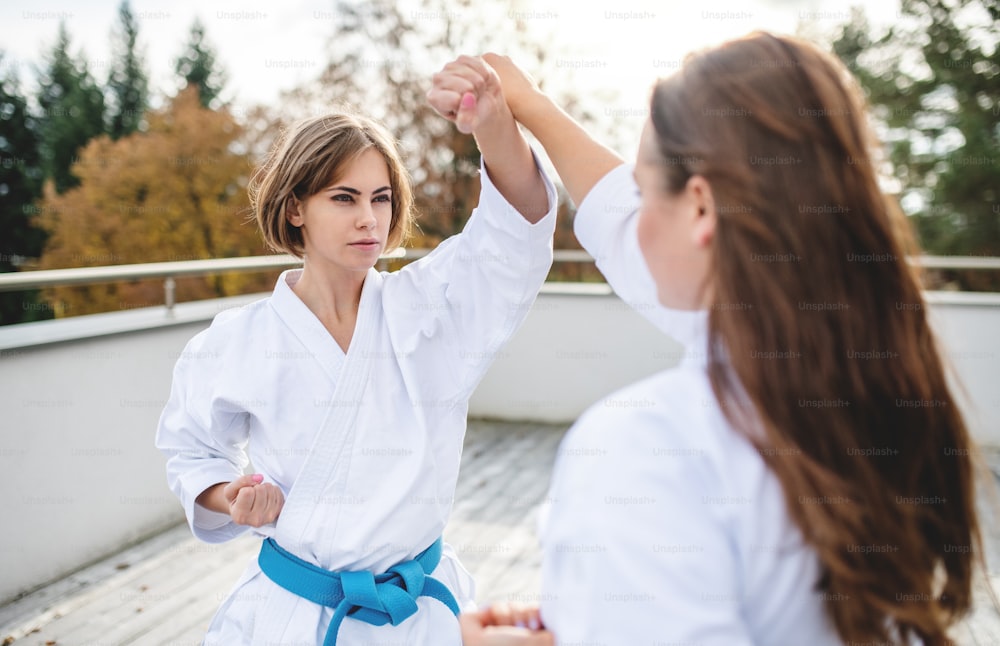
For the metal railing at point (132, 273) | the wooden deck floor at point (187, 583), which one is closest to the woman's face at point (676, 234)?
the metal railing at point (132, 273)

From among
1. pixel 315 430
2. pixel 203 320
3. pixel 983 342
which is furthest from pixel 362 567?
pixel 983 342

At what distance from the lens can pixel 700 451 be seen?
2.07 feet

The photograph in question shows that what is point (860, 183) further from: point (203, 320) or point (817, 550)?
point (203, 320)

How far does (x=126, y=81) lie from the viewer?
25.2m

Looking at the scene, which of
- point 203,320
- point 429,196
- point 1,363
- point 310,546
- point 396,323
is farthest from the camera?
point 429,196

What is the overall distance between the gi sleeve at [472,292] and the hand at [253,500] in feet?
1.06

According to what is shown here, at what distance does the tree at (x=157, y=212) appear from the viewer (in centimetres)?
1605

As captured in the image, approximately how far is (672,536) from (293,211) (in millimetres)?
1115

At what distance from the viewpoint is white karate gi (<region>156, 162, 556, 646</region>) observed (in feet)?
4.11

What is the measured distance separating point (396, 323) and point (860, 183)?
890mm

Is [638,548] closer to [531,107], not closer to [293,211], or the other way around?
[531,107]

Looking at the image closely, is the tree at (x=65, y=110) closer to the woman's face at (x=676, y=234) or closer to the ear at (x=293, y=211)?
the ear at (x=293, y=211)

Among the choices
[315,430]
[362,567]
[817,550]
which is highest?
[817,550]

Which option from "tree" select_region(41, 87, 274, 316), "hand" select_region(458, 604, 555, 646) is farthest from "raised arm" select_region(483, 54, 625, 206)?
"tree" select_region(41, 87, 274, 316)
